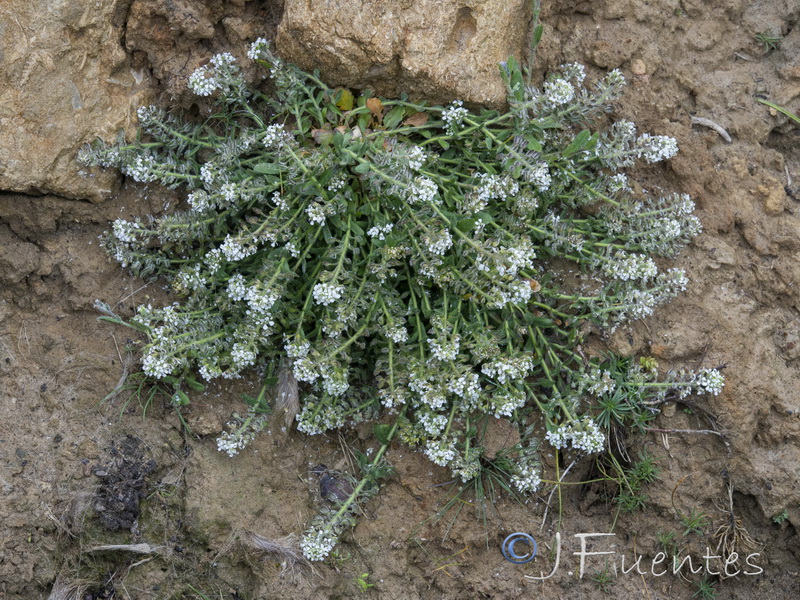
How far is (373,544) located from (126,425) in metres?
1.61

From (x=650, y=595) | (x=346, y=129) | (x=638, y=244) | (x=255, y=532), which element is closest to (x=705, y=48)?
(x=638, y=244)

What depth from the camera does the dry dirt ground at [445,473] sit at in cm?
406

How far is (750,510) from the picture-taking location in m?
4.36

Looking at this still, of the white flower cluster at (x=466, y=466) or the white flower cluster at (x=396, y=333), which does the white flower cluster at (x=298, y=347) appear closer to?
the white flower cluster at (x=396, y=333)

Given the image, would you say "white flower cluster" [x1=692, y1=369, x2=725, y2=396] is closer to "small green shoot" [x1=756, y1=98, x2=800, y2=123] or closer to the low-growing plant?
the low-growing plant

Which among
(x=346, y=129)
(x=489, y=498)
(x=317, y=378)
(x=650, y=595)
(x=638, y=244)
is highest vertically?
(x=346, y=129)

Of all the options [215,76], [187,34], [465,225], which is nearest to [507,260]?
[465,225]

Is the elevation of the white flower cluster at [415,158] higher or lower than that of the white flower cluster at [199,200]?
higher

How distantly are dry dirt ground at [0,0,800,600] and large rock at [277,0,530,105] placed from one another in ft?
1.62

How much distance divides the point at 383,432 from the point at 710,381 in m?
1.92

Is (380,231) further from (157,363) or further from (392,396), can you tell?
(157,363)

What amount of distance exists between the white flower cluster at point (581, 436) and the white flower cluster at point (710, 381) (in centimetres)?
64

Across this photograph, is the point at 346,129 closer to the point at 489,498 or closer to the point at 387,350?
the point at 387,350

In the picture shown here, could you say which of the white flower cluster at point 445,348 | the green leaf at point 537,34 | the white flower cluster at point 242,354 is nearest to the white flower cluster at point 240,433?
the white flower cluster at point 242,354
